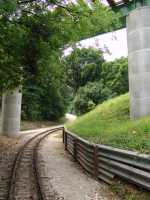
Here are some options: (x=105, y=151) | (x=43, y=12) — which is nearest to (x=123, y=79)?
(x=43, y=12)

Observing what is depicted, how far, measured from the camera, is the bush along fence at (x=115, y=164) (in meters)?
7.28

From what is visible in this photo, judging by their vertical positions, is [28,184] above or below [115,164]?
below

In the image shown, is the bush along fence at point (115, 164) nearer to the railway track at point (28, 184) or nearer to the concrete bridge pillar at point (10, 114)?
the railway track at point (28, 184)

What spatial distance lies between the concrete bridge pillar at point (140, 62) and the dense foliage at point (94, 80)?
2785 centimetres

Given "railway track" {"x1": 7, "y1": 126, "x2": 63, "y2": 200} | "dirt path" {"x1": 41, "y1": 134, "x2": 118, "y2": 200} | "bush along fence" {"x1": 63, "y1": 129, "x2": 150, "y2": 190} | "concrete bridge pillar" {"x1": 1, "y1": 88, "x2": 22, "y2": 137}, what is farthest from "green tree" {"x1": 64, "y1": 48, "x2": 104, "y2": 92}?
"bush along fence" {"x1": 63, "y1": 129, "x2": 150, "y2": 190}

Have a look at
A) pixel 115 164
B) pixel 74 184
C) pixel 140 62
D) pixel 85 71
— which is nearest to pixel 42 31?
pixel 140 62

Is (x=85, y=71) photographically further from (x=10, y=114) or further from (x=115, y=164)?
(x=115, y=164)

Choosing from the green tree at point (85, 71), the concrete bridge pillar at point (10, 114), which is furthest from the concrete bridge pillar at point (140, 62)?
the green tree at point (85, 71)

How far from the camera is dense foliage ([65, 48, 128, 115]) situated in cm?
4651

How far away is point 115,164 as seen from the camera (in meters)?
8.58

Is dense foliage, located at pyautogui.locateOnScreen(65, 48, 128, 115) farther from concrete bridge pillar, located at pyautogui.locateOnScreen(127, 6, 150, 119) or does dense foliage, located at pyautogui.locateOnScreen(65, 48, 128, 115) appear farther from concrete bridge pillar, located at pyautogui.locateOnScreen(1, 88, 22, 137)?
concrete bridge pillar, located at pyautogui.locateOnScreen(127, 6, 150, 119)

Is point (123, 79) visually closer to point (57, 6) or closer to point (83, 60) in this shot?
point (83, 60)

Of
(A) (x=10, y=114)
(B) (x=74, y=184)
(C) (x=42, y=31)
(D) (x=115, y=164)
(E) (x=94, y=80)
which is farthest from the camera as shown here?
(E) (x=94, y=80)

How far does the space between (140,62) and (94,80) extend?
133ft
